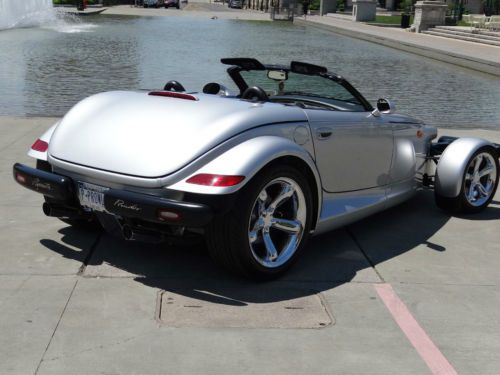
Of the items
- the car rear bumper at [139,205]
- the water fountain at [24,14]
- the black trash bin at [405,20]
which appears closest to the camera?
the car rear bumper at [139,205]

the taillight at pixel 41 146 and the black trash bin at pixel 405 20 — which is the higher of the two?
the taillight at pixel 41 146

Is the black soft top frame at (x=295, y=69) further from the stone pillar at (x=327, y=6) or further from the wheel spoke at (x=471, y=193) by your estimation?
the stone pillar at (x=327, y=6)

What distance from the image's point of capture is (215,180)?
393 centimetres

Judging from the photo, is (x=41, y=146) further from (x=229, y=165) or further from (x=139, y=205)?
(x=229, y=165)

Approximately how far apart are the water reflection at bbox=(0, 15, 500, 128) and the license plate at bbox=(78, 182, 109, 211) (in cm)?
705

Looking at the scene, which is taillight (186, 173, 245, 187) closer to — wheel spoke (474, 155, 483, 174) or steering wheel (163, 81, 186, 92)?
steering wheel (163, 81, 186, 92)

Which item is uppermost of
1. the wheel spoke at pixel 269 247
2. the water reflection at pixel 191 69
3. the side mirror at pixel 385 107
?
the side mirror at pixel 385 107

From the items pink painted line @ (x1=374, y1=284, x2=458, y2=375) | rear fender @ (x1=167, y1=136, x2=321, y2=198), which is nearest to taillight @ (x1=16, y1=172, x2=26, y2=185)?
rear fender @ (x1=167, y1=136, x2=321, y2=198)

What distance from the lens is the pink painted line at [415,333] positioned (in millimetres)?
3436

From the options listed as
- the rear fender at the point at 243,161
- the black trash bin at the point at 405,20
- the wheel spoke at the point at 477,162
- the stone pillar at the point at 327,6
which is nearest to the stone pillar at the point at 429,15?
the black trash bin at the point at 405,20

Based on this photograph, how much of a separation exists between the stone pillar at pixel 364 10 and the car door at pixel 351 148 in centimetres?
4692

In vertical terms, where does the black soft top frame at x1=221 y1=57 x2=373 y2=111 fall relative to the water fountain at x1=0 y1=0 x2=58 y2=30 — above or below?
above

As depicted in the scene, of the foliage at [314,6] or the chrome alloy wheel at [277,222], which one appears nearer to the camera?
the chrome alloy wheel at [277,222]

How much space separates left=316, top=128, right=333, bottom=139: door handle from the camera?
4689 mm
